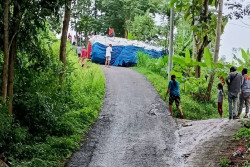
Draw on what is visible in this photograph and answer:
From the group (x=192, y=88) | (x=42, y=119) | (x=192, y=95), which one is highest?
(x=192, y=88)

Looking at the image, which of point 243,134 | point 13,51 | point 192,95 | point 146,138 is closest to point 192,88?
point 192,95

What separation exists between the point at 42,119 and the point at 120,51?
18.2 m

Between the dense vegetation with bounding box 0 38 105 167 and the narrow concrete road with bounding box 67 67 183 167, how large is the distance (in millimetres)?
491

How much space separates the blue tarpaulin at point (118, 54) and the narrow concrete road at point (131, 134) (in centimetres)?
968

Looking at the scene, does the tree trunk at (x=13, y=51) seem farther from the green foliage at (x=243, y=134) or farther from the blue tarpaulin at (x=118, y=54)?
the blue tarpaulin at (x=118, y=54)

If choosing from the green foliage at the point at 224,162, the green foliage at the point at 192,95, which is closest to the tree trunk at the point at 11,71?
the green foliage at the point at 224,162

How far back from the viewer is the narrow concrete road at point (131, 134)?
29.2 ft

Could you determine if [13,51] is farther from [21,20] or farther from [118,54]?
[118,54]

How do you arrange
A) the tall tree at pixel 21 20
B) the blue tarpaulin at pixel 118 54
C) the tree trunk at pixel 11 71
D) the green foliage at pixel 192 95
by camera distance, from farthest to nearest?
the blue tarpaulin at pixel 118 54, the green foliage at pixel 192 95, the tree trunk at pixel 11 71, the tall tree at pixel 21 20

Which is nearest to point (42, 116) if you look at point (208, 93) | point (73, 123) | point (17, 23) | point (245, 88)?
point (73, 123)

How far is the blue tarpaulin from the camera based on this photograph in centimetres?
2766

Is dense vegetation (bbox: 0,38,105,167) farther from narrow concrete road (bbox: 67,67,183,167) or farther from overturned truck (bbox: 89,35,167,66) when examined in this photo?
overturned truck (bbox: 89,35,167,66)

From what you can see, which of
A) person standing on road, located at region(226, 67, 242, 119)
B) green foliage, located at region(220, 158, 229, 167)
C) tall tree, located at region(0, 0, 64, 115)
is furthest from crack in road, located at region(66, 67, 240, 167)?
tall tree, located at region(0, 0, 64, 115)

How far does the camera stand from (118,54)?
2808 centimetres
